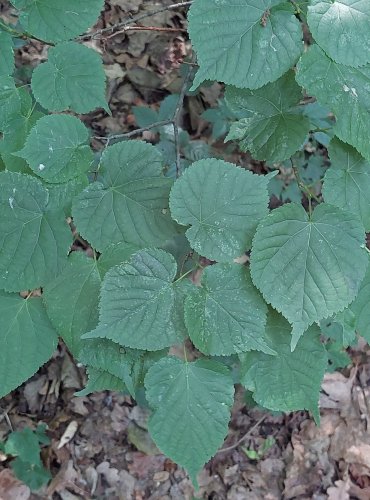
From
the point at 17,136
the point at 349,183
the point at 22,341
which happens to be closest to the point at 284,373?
the point at 349,183

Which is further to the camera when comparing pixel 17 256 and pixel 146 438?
pixel 146 438

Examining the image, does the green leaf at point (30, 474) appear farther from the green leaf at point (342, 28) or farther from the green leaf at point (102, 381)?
the green leaf at point (342, 28)

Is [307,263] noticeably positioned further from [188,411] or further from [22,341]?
[22,341]

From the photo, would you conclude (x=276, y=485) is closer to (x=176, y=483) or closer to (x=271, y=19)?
(x=176, y=483)

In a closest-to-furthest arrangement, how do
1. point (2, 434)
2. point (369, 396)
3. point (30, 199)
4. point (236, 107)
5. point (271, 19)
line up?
1. point (271, 19)
2. point (30, 199)
3. point (236, 107)
4. point (2, 434)
5. point (369, 396)

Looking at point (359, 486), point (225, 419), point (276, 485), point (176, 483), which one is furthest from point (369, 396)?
point (225, 419)

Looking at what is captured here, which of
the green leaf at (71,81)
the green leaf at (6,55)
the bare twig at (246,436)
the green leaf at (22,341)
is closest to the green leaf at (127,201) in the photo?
the green leaf at (71,81)

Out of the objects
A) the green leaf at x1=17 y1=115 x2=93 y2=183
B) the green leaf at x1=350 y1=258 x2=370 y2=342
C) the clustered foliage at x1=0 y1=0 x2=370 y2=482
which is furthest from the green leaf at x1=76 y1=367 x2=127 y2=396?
the green leaf at x1=350 y1=258 x2=370 y2=342
